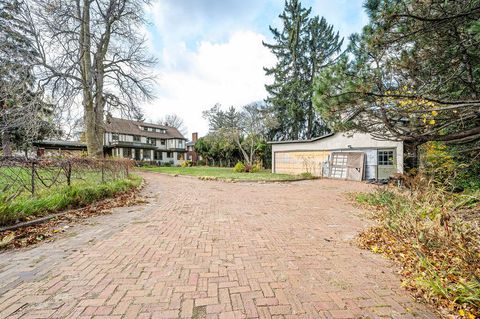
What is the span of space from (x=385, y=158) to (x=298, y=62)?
48.7ft

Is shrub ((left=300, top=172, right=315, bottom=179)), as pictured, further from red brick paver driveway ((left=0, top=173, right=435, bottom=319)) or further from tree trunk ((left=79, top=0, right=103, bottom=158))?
tree trunk ((left=79, top=0, right=103, bottom=158))

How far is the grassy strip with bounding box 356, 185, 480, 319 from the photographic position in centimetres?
213

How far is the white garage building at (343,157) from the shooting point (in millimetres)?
12984

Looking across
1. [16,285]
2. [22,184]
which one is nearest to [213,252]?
[16,285]

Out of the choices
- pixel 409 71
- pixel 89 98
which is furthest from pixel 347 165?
pixel 89 98

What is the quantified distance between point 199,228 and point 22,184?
3.79m

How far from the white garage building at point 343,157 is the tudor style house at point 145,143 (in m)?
21.7

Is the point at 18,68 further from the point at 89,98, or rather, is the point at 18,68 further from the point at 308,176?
the point at 308,176

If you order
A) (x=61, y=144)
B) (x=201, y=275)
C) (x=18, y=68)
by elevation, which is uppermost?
(x=18, y=68)

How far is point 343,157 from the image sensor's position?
14.7m

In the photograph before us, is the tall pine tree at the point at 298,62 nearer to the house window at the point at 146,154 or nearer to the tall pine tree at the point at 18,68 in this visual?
the tall pine tree at the point at 18,68

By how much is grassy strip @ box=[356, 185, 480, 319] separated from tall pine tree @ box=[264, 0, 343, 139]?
20.0 m

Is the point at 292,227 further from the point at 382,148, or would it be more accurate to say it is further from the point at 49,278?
the point at 382,148

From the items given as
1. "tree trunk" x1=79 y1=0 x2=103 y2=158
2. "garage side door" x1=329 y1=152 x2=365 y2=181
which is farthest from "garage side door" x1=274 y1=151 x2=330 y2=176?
"tree trunk" x1=79 y1=0 x2=103 y2=158
